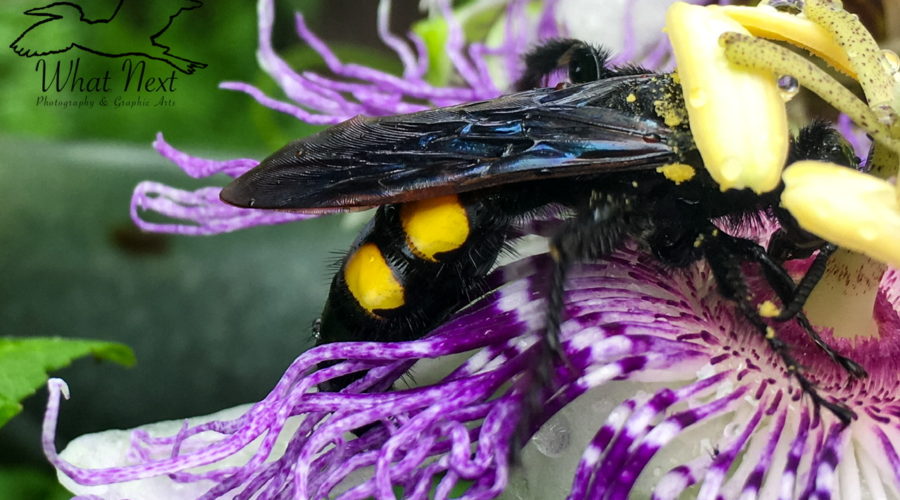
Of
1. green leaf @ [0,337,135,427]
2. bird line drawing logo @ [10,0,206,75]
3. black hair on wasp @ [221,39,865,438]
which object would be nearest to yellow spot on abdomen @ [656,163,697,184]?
black hair on wasp @ [221,39,865,438]

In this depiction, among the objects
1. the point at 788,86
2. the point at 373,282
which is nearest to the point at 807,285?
the point at 788,86

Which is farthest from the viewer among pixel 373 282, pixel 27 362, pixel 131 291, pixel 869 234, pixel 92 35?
pixel 92 35

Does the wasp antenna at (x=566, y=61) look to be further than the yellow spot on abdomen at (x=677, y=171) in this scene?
Yes

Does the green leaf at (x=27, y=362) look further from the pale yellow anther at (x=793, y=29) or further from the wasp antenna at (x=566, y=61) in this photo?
the pale yellow anther at (x=793, y=29)

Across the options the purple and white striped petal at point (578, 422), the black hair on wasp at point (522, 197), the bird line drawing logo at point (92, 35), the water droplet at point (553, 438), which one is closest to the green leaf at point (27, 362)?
the purple and white striped petal at point (578, 422)

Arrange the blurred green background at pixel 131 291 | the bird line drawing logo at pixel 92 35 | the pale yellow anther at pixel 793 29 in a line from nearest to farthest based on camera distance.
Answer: the pale yellow anther at pixel 793 29 → the blurred green background at pixel 131 291 → the bird line drawing logo at pixel 92 35

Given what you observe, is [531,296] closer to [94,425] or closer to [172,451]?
[172,451]

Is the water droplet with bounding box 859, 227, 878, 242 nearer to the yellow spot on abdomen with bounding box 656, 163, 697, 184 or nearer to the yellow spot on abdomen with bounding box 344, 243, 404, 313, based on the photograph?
the yellow spot on abdomen with bounding box 656, 163, 697, 184

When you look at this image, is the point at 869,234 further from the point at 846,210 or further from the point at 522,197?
the point at 522,197
